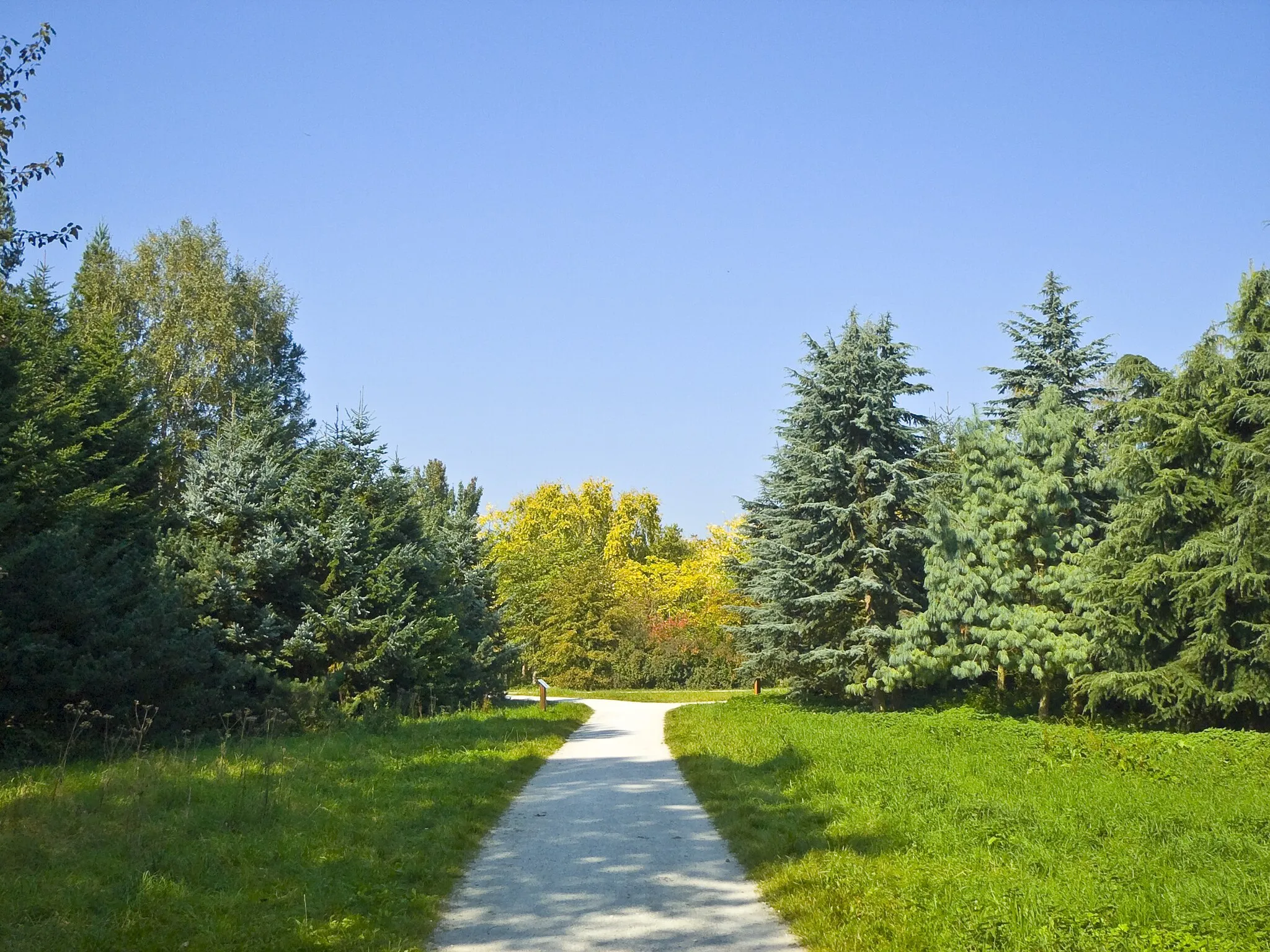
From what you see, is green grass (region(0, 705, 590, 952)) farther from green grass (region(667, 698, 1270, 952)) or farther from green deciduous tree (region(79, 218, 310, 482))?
green deciduous tree (region(79, 218, 310, 482))

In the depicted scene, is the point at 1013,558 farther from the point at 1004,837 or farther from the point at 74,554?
the point at 74,554

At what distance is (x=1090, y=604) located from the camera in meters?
21.4

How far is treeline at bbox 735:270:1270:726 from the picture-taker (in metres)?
19.1

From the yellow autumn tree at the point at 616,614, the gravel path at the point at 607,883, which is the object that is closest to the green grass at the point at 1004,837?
the gravel path at the point at 607,883

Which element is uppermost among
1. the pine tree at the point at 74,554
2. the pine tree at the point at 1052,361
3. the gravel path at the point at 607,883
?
the pine tree at the point at 1052,361

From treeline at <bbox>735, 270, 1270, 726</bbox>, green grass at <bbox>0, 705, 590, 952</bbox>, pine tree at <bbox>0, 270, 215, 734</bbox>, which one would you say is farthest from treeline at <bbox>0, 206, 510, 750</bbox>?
treeline at <bbox>735, 270, 1270, 726</bbox>

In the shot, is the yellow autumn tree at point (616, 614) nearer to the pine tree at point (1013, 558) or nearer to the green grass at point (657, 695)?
the green grass at point (657, 695)

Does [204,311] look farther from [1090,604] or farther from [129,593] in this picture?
[1090,604]

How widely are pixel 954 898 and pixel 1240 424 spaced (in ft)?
57.3

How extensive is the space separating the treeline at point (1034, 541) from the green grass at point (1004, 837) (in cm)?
396

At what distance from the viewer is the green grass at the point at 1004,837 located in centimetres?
602

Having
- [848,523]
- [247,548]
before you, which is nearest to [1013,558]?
[848,523]

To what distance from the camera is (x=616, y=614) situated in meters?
47.2

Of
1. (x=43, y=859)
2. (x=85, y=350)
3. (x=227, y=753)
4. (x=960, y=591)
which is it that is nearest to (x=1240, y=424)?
(x=960, y=591)
